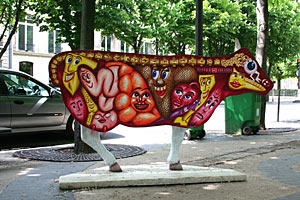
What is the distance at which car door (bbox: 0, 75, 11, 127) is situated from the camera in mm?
9172

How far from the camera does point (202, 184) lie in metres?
5.30

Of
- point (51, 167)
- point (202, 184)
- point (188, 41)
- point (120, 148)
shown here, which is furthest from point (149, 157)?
point (188, 41)

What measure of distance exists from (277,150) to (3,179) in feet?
18.4

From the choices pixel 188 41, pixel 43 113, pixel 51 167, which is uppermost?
pixel 188 41

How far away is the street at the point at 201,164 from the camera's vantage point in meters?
4.80

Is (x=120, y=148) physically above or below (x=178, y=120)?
below

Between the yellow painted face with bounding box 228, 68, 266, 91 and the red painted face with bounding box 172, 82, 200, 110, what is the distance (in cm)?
53

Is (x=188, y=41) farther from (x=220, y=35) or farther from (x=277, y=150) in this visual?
(x=277, y=150)

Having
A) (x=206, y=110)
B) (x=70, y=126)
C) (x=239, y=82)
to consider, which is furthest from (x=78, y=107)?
(x=70, y=126)

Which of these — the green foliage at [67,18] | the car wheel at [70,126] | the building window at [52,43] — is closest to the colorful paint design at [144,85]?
the car wheel at [70,126]

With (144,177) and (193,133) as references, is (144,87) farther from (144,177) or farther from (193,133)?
(193,133)

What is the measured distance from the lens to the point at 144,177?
5.19 m

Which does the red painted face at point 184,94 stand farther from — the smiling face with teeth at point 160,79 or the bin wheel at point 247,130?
the bin wheel at point 247,130

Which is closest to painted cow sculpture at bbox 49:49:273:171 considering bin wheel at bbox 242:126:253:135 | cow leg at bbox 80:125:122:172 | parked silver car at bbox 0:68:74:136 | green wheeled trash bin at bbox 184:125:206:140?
cow leg at bbox 80:125:122:172
